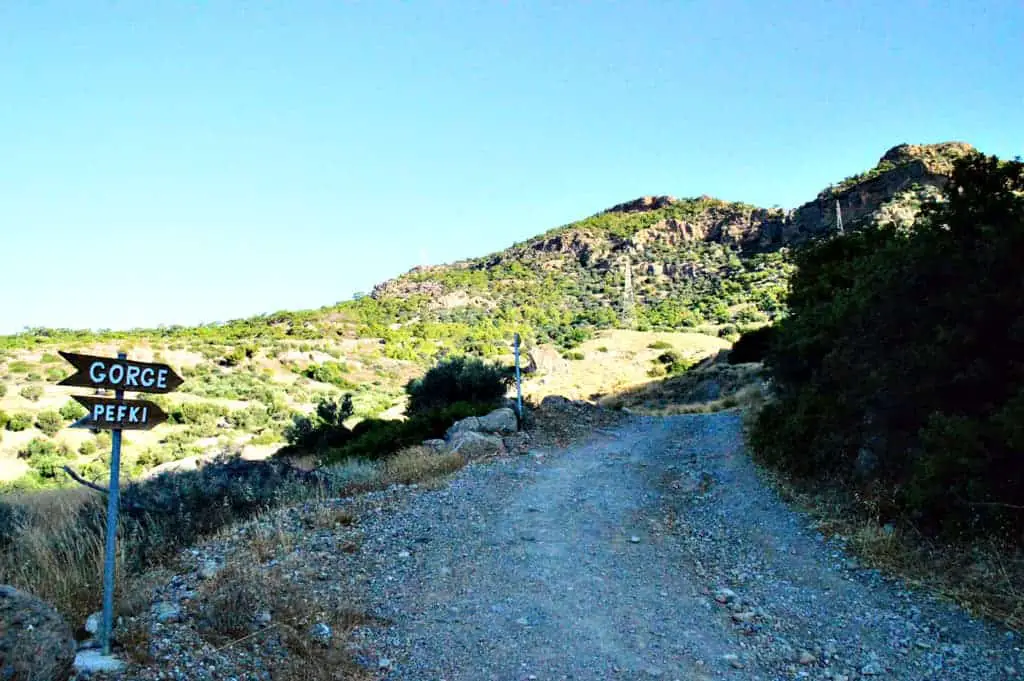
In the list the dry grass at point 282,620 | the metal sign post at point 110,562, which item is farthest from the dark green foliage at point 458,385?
the metal sign post at point 110,562

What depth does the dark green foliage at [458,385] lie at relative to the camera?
20203 mm

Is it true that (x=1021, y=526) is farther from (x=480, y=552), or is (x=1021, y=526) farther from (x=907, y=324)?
(x=480, y=552)

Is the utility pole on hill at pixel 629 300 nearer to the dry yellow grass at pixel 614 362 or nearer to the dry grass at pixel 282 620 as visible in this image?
the dry yellow grass at pixel 614 362

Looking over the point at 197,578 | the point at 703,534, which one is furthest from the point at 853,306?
the point at 197,578

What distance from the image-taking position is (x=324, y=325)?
54.3m

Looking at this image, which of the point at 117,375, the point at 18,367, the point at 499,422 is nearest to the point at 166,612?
the point at 117,375

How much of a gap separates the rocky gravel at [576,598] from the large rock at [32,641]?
427mm

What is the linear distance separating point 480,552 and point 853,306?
6032 millimetres

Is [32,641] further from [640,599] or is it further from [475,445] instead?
[475,445]

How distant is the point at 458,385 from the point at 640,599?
15.0 meters

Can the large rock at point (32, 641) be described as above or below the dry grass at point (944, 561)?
above

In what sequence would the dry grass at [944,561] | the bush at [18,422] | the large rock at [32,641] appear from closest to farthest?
the large rock at [32,641] < the dry grass at [944,561] < the bush at [18,422]

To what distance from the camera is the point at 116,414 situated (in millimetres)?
4617

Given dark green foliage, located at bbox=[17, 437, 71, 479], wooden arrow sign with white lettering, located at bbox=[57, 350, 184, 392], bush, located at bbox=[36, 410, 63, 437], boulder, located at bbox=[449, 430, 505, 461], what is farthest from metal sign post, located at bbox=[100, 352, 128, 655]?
bush, located at bbox=[36, 410, 63, 437]
